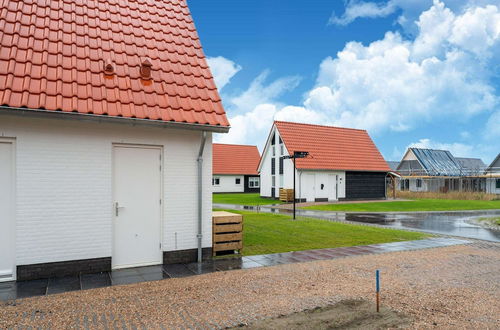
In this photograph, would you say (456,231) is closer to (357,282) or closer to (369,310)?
(357,282)

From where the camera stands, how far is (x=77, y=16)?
8234 mm

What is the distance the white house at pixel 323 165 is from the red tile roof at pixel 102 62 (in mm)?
21758

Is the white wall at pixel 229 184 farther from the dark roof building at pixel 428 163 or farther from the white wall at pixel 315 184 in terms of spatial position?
the dark roof building at pixel 428 163

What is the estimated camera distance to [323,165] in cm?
3084

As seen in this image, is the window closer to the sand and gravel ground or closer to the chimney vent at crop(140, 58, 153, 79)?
the sand and gravel ground

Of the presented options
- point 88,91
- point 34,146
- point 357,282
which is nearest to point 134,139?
point 88,91

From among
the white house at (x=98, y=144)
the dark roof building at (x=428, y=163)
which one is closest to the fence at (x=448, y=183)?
the dark roof building at (x=428, y=163)

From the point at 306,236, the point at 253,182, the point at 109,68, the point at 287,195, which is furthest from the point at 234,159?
the point at 109,68

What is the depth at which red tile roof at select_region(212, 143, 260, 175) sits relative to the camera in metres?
46.2

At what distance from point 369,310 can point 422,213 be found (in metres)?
18.5

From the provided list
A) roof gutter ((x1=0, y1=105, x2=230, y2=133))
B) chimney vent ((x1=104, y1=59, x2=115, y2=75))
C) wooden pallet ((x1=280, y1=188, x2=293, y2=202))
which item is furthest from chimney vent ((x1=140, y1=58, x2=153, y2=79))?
wooden pallet ((x1=280, y1=188, x2=293, y2=202))

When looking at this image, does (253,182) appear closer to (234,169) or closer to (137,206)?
(234,169)

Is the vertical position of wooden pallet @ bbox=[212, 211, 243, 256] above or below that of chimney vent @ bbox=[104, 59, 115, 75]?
below

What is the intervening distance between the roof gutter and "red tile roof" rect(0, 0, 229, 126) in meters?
0.08
